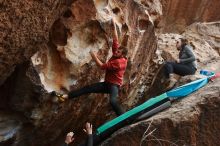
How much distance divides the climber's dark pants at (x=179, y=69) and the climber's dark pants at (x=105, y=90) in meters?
2.48

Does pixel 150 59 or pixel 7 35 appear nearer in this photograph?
pixel 7 35

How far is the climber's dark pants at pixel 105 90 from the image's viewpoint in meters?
7.61

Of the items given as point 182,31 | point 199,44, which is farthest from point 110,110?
point 182,31

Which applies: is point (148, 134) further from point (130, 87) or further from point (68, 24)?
point (130, 87)

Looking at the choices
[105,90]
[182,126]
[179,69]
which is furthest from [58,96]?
[179,69]

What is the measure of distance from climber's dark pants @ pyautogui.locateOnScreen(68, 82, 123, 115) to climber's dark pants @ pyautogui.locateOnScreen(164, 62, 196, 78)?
2.48 metres

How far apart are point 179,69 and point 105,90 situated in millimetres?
2573

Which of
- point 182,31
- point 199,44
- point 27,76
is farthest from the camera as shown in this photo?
point 182,31

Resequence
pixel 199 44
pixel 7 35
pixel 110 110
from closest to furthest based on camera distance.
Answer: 1. pixel 7 35
2. pixel 110 110
3. pixel 199 44

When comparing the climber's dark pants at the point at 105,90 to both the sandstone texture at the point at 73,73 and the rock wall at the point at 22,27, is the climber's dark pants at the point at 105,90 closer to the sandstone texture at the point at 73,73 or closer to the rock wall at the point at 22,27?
the sandstone texture at the point at 73,73

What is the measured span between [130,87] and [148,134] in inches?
122

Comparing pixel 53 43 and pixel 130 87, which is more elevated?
pixel 53 43

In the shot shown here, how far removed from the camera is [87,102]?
852cm

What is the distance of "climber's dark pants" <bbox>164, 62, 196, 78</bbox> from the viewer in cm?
973
